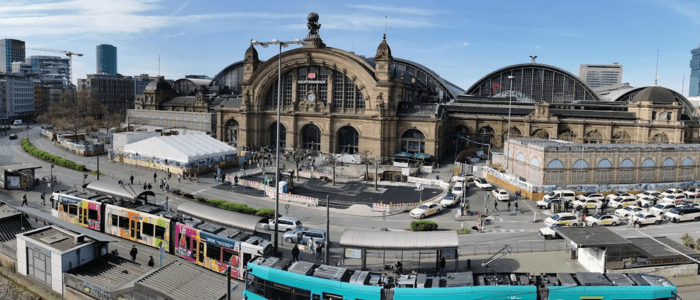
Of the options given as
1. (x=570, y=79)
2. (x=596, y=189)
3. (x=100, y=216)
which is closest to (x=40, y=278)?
(x=100, y=216)

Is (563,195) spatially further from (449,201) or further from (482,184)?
(449,201)

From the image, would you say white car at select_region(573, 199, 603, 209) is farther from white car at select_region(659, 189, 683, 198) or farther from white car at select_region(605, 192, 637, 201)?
white car at select_region(659, 189, 683, 198)

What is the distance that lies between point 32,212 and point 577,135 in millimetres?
70109

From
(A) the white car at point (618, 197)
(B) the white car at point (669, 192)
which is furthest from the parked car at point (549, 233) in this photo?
(B) the white car at point (669, 192)

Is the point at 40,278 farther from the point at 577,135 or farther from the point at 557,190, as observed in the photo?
the point at 577,135

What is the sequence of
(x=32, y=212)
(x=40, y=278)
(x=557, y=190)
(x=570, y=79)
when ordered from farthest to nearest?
(x=570, y=79), (x=557, y=190), (x=32, y=212), (x=40, y=278)

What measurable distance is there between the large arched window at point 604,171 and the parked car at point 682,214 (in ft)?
35.4

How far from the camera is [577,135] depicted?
7556 cm

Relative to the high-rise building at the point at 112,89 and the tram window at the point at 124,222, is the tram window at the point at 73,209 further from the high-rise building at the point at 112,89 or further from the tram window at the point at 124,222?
the high-rise building at the point at 112,89

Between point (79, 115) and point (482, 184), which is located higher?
point (79, 115)

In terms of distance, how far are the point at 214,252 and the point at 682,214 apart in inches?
1475

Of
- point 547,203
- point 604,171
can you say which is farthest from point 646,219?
point 604,171

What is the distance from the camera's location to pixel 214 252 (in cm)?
2739

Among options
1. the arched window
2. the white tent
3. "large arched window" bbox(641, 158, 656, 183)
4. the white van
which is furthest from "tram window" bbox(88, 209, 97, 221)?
"large arched window" bbox(641, 158, 656, 183)
